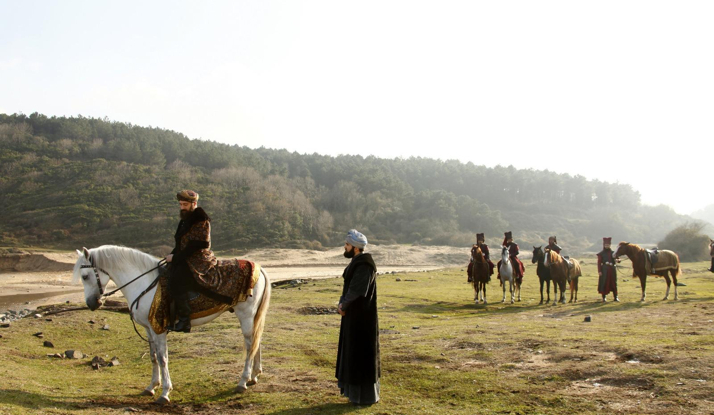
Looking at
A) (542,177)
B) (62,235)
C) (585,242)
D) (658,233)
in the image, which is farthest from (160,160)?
(658,233)

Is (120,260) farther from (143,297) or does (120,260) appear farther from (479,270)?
(479,270)

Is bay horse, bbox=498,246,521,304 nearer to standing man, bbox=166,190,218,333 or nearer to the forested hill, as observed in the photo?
standing man, bbox=166,190,218,333

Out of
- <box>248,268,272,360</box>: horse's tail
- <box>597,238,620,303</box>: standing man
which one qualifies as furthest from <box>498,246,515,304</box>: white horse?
<box>248,268,272,360</box>: horse's tail

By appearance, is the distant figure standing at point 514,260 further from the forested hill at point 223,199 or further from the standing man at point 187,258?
the forested hill at point 223,199

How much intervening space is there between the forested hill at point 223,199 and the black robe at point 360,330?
43.1m

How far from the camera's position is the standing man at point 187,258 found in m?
7.14

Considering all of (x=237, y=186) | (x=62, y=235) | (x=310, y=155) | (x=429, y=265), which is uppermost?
(x=310, y=155)

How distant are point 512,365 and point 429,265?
41870mm

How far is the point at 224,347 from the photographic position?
10.2m

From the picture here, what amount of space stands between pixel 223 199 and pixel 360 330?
5604 cm

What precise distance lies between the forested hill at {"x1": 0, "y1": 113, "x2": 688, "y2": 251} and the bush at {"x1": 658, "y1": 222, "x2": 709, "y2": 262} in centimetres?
2231

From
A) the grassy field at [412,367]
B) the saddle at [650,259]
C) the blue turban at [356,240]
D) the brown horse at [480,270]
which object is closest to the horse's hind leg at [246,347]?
the grassy field at [412,367]

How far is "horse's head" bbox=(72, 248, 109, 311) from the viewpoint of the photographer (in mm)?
7344

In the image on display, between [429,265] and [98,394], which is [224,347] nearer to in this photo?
[98,394]
